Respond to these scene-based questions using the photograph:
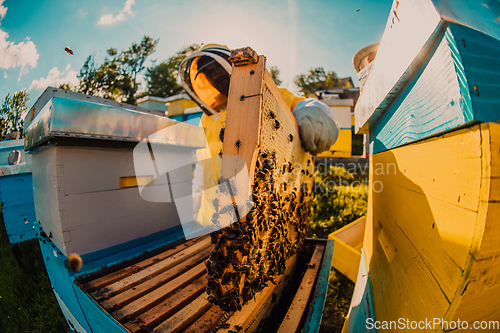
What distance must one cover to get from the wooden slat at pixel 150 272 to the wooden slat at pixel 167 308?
298mm

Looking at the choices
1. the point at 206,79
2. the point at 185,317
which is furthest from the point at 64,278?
the point at 206,79

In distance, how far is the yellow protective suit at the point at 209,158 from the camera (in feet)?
6.40

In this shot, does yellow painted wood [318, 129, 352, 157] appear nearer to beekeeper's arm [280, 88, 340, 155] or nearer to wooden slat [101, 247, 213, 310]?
beekeeper's arm [280, 88, 340, 155]

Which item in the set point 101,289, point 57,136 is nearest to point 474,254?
point 101,289

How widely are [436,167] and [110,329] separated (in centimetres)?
150

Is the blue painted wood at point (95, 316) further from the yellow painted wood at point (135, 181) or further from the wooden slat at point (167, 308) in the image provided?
the yellow painted wood at point (135, 181)

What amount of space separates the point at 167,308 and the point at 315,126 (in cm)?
139

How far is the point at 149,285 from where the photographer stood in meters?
1.25

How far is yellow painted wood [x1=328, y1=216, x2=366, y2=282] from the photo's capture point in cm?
259

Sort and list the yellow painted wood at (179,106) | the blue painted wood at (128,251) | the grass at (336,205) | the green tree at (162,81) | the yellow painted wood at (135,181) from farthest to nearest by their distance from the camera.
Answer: the green tree at (162,81)
the yellow painted wood at (179,106)
the grass at (336,205)
the yellow painted wood at (135,181)
the blue painted wood at (128,251)

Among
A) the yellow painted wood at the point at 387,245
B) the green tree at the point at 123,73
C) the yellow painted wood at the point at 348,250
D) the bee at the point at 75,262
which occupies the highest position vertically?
the green tree at the point at 123,73

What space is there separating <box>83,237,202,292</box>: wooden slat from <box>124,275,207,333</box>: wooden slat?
0.42 m

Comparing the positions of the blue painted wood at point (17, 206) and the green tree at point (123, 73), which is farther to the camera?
the green tree at point (123, 73)
